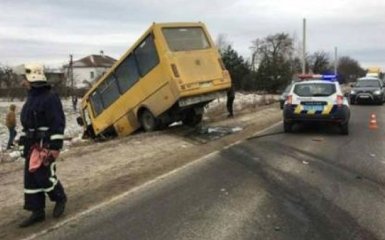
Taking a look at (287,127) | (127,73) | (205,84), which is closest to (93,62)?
(127,73)

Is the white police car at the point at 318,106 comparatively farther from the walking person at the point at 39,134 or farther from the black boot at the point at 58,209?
the walking person at the point at 39,134

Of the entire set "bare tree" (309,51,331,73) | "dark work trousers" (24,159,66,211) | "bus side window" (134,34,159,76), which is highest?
"bus side window" (134,34,159,76)

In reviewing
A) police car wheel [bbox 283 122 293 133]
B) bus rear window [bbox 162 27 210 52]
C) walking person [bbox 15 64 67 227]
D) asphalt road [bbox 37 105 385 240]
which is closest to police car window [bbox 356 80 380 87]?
police car wheel [bbox 283 122 293 133]

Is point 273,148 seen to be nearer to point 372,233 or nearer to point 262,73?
point 372,233

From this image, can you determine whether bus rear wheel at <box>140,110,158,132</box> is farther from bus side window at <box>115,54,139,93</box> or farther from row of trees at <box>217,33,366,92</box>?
row of trees at <box>217,33,366,92</box>

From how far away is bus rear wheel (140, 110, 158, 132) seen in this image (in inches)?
750

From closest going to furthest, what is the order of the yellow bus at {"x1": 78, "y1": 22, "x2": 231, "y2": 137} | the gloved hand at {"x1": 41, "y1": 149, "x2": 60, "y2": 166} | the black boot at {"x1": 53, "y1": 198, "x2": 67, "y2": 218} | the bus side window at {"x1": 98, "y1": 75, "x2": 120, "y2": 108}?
the gloved hand at {"x1": 41, "y1": 149, "x2": 60, "y2": 166} < the black boot at {"x1": 53, "y1": 198, "x2": 67, "y2": 218} < the yellow bus at {"x1": 78, "y1": 22, "x2": 231, "y2": 137} < the bus side window at {"x1": 98, "y1": 75, "x2": 120, "y2": 108}

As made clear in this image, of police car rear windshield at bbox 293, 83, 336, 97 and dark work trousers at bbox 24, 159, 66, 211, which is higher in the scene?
dark work trousers at bbox 24, 159, 66, 211

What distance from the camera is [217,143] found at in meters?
16.1

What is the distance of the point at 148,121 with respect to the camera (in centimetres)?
1939

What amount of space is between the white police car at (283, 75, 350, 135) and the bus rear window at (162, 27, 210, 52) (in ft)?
10.5

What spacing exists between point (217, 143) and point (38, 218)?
8975mm

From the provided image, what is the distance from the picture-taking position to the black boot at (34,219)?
7.36 metres

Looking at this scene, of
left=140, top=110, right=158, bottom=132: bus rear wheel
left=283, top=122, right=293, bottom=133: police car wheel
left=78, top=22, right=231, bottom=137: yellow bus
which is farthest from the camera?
left=140, top=110, right=158, bottom=132: bus rear wheel
